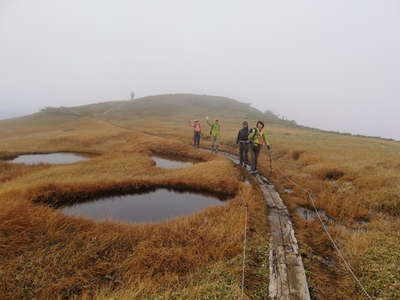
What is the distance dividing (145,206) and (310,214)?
22.9ft

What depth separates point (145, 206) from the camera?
8289 mm

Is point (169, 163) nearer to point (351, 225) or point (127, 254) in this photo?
point (127, 254)

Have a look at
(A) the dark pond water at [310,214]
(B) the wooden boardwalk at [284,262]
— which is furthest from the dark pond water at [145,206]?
(A) the dark pond water at [310,214]

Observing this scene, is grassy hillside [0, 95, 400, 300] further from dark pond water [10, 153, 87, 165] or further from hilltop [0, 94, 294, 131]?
hilltop [0, 94, 294, 131]

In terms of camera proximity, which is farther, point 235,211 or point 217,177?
point 217,177

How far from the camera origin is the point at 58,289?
366 centimetres

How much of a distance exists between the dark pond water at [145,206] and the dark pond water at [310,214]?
11.1 ft

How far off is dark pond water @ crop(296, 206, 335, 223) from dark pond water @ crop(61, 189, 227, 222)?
338cm

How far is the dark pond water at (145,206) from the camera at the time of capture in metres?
7.37

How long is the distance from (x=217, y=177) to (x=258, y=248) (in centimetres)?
540

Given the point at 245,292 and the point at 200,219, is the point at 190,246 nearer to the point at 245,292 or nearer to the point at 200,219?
the point at 200,219

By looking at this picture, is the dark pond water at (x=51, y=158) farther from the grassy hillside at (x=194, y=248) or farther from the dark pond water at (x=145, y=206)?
the dark pond water at (x=145, y=206)

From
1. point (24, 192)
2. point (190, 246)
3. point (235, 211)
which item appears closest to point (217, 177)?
point (235, 211)

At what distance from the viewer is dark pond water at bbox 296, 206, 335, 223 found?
6540 millimetres
